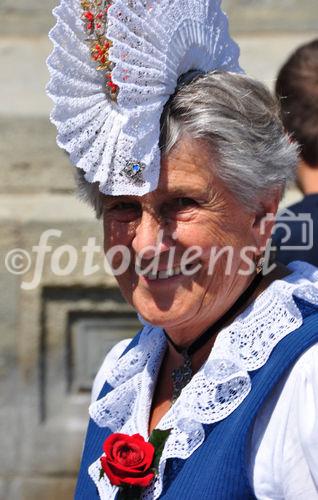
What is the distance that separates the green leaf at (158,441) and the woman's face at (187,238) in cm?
21

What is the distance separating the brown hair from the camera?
2777 mm

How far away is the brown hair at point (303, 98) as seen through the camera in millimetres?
2777

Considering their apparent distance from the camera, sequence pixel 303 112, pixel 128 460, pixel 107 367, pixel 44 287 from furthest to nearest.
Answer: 1. pixel 44 287
2. pixel 303 112
3. pixel 107 367
4. pixel 128 460

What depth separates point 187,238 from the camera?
1.97 metres

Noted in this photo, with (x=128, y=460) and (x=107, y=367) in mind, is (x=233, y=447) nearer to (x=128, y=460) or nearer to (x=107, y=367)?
(x=128, y=460)

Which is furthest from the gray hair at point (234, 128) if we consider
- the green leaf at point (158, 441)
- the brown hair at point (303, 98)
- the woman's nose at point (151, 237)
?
the brown hair at point (303, 98)

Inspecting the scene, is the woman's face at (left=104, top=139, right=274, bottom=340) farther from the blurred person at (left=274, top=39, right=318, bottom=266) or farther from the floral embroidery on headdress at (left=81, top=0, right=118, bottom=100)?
the blurred person at (left=274, top=39, right=318, bottom=266)

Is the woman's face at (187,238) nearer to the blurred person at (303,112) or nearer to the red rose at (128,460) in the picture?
the red rose at (128,460)

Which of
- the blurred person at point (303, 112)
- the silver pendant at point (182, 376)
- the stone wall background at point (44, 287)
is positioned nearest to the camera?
the silver pendant at point (182, 376)

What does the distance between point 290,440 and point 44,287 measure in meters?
2.18

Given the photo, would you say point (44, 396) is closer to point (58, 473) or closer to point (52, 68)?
point (58, 473)

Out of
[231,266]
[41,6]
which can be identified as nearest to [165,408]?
[231,266]

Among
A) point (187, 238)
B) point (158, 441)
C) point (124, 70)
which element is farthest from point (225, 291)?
point (124, 70)

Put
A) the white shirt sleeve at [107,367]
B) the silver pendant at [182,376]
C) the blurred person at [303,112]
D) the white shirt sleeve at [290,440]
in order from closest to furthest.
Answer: the white shirt sleeve at [290,440]
the silver pendant at [182,376]
the white shirt sleeve at [107,367]
the blurred person at [303,112]
